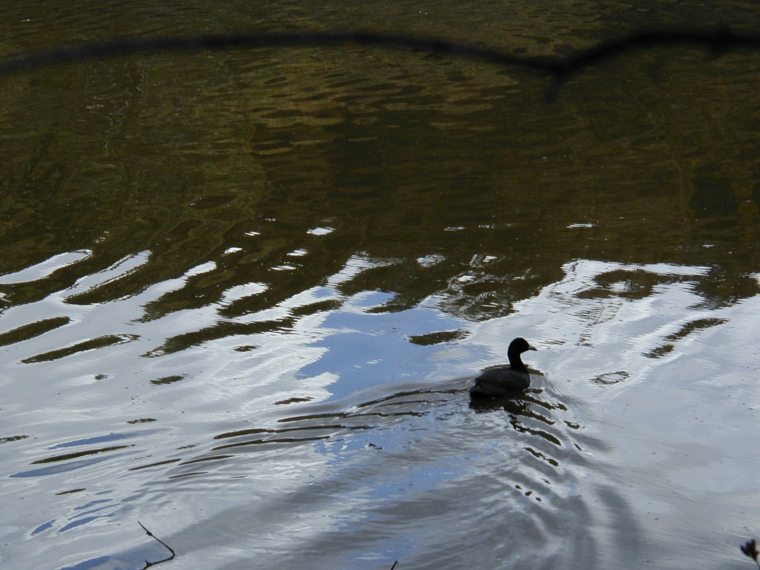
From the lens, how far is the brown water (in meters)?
6.17

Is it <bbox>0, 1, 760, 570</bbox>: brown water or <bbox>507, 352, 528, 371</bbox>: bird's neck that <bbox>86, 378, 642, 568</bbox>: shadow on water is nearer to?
<bbox>0, 1, 760, 570</bbox>: brown water

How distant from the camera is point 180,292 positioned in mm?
9898

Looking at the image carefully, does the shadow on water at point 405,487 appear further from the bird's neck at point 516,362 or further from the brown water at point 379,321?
the bird's neck at point 516,362

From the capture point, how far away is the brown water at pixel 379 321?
6.17 metres

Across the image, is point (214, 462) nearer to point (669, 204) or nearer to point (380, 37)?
point (380, 37)

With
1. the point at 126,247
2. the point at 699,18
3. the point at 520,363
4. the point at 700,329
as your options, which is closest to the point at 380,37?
the point at 520,363

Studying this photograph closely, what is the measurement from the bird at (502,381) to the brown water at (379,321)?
0.15 meters

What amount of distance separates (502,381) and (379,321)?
6.62ft

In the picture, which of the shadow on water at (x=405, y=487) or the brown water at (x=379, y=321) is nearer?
the shadow on water at (x=405, y=487)

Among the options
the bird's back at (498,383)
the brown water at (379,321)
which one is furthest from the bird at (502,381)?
the brown water at (379,321)

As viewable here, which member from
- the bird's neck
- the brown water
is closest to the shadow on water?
the brown water

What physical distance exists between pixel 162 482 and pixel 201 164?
26.1ft

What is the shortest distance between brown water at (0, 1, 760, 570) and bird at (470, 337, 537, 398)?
149 mm

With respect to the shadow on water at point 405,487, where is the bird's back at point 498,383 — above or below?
above
